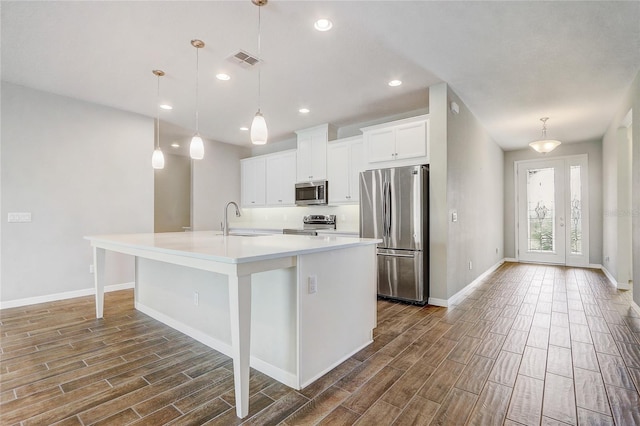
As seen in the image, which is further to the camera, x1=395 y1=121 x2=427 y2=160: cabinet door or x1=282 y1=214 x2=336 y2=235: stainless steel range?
x1=282 y1=214 x2=336 y2=235: stainless steel range

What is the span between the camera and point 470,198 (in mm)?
4672

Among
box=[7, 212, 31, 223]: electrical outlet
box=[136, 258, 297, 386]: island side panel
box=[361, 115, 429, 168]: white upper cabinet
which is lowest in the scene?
box=[136, 258, 297, 386]: island side panel

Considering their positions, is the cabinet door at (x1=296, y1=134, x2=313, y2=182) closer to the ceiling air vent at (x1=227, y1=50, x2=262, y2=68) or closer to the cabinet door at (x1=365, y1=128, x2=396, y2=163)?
the cabinet door at (x1=365, y1=128, x2=396, y2=163)

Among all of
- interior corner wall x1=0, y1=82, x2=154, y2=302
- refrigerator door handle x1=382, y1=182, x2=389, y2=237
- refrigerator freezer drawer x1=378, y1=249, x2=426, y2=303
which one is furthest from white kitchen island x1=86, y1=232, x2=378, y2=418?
interior corner wall x1=0, y1=82, x2=154, y2=302

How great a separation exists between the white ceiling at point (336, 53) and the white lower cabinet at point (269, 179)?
1.52 metres

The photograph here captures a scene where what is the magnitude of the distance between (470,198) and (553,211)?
11.8 ft

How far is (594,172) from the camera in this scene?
6277 millimetres

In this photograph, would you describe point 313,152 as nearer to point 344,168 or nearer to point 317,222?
point 344,168

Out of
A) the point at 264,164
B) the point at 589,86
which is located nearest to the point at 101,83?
the point at 264,164

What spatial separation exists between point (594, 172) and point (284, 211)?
661 centimetres

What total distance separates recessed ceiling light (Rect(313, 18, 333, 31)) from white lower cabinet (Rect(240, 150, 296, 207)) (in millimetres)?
3382

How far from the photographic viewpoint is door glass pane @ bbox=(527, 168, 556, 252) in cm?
679

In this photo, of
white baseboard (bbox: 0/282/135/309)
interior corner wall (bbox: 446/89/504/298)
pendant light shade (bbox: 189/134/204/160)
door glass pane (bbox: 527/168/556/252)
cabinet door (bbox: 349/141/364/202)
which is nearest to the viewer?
pendant light shade (bbox: 189/134/204/160)

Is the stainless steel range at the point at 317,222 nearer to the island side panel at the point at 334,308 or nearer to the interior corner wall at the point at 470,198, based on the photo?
the interior corner wall at the point at 470,198
